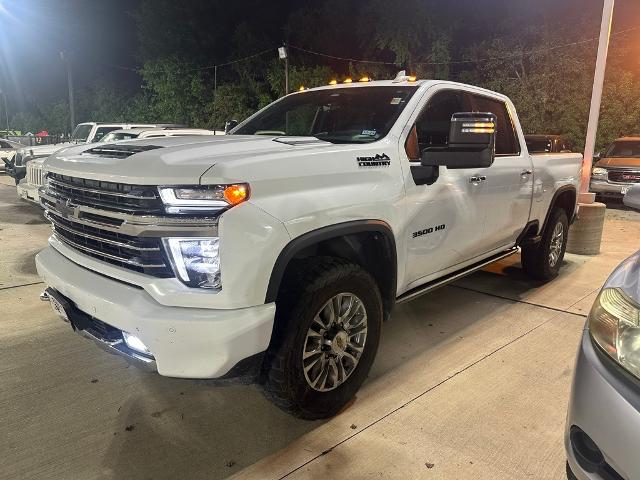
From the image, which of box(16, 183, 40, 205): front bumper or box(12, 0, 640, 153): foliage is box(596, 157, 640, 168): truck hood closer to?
box(12, 0, 640, 153): foliage

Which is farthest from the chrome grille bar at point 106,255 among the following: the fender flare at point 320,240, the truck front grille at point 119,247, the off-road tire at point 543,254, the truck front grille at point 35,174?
the truck front grille at point 35,174

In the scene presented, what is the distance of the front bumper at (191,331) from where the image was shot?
2.22 m

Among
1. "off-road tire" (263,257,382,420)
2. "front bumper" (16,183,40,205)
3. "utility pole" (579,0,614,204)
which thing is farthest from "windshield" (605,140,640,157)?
"front bumper" (16,183,40,205)

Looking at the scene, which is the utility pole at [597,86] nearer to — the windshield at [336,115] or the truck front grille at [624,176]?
the windshield at [336,115]

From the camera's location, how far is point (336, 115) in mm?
4008

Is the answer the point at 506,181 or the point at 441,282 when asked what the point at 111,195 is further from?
the point at 506,181

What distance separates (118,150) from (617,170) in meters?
12.4

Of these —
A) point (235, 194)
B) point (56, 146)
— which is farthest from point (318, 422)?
point (56, 146)

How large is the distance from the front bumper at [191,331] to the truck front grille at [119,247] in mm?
138

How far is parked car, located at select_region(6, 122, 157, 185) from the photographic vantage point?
414 inches

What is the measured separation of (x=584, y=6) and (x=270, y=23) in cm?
2066

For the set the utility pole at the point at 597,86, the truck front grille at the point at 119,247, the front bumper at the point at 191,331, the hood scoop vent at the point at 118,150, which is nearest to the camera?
the front bumper at the point at 191,331

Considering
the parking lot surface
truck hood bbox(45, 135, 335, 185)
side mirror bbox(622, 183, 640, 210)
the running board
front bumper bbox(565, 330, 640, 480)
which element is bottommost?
the parking lot surface

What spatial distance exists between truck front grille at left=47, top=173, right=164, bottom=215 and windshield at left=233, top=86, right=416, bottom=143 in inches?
51.7
